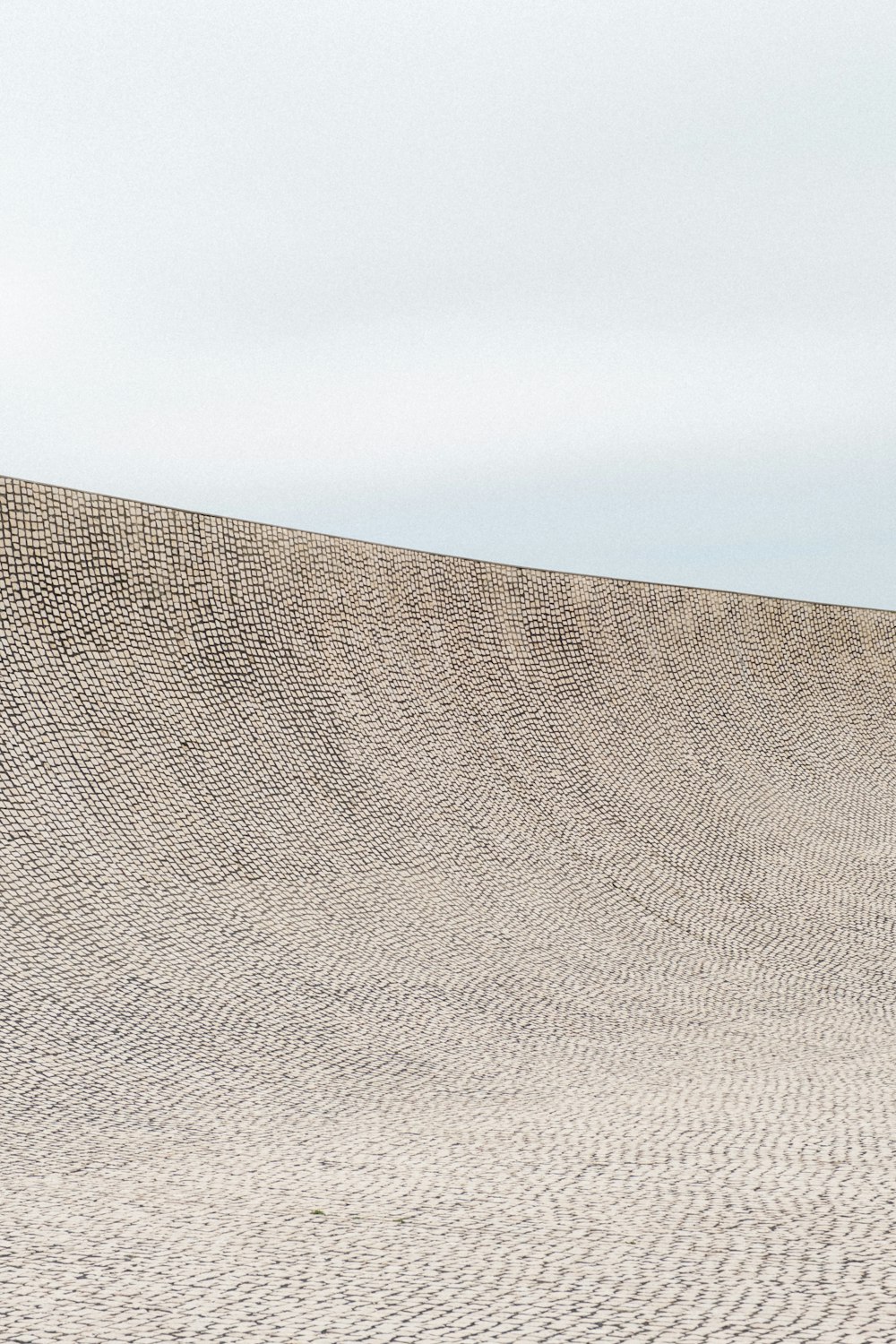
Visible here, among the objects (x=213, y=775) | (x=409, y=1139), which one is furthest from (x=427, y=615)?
(x=409, y=1139)

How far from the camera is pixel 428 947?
4.85 meters

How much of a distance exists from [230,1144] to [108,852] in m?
2.09

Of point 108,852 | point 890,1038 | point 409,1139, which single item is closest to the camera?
point 409,1139

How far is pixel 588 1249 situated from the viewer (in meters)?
2.08

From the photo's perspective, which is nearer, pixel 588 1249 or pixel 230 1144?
pixel 588 1249

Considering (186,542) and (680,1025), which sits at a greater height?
(186,542)

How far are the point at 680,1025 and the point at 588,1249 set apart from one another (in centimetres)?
237

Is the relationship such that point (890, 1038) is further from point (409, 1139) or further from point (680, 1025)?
point (409, 1139)

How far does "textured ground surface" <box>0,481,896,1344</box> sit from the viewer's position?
6.64ft

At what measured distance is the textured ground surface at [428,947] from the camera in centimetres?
202

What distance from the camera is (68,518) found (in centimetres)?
612

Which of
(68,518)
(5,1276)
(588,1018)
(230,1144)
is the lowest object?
(5,1276)

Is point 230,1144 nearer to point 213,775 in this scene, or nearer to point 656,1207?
point 656,1207

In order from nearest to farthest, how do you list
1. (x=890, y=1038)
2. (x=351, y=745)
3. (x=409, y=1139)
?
(x=409, y=1139) → (x=890, y=1038) → (x=351, y=745)
